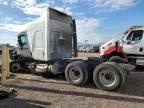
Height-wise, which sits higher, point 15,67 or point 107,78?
point 15,67

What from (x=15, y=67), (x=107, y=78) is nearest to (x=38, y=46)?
(x=15, y=67)

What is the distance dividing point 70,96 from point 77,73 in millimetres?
2093

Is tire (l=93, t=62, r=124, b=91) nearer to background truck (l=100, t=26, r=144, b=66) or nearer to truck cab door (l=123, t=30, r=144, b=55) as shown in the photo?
background truck (l=100, t=26, r=144, b=66)

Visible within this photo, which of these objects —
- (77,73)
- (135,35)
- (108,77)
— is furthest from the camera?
(135,35)

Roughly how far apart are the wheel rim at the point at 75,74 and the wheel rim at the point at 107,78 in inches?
43.3

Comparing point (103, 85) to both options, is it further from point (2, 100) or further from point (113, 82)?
point (2, 100)

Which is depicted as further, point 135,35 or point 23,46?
point 135,35

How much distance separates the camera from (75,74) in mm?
10258

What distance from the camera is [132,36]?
1429 cm

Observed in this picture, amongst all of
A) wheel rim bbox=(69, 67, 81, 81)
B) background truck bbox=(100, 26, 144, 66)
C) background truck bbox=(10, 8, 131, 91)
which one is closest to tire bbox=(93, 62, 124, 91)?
background truck bbox=(10, 8, 131, 91)

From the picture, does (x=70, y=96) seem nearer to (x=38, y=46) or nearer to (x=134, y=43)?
(x=38, y=46)

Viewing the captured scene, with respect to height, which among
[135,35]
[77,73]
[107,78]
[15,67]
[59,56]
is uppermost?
[135,35]

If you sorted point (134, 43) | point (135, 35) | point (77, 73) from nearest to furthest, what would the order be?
point (77, 73)
point (134, 43)
point (135, 35)

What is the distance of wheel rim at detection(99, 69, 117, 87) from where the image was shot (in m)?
9.08
